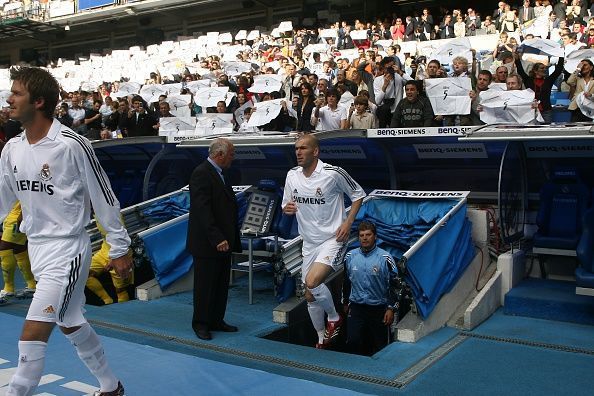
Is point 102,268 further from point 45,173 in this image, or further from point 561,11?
point 561,11

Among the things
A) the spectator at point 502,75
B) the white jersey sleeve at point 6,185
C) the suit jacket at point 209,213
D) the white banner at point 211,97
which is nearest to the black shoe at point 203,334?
the suit jacket at point 209,213

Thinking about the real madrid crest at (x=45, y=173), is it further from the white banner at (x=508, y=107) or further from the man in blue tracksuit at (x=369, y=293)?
the white banner at (x=508, y=107)

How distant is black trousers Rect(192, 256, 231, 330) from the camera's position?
6734 mm

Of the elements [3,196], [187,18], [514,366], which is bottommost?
[514,366]

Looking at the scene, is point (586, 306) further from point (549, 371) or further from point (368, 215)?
point (368, 215)

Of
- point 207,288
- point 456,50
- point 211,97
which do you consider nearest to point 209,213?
point 207,288

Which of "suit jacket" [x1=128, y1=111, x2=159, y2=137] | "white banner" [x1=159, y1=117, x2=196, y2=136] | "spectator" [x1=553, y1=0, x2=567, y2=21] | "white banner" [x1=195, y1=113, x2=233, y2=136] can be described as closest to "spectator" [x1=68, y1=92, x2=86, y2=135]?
"suit jacket" [x1=128, y1=111, x2=159, y2=137]

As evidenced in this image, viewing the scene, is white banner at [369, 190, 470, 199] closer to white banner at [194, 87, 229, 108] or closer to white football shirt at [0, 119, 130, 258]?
white banner at [194, 87, 229, 108]

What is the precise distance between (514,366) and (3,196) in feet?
14.5

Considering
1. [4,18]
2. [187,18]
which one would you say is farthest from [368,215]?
[4,18]

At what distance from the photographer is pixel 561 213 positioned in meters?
7.96

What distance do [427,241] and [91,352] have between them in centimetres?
414

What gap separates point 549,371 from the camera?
5652mm

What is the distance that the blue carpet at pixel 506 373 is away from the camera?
5.22 m
